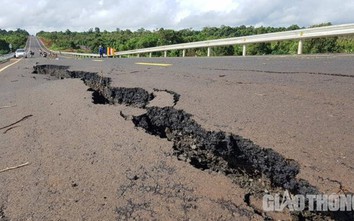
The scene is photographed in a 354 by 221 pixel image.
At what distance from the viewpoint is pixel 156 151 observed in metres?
2.73

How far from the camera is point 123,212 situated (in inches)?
73.2

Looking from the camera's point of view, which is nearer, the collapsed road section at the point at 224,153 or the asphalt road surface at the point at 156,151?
the asphalt road surface at the point at 156,151

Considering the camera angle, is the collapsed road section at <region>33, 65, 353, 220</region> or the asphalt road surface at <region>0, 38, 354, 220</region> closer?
the asphalt road surface at <region>0, 38, 354, 220</region>

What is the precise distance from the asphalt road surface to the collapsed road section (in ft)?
0.26

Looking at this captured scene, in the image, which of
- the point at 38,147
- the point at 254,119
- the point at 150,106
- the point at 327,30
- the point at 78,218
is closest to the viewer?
the point at 78,218

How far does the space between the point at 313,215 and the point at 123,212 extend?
1048mm

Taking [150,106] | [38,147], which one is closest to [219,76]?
[150,106]

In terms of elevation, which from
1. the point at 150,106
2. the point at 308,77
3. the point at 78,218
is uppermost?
the point at 308,77

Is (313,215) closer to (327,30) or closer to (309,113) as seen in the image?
(309,113)

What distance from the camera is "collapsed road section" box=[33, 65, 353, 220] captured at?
2148mm

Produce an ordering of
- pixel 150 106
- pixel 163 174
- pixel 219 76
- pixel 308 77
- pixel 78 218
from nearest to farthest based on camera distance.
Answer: pixel 78 218 → pixel 163 174 → pixel 150 106 → pixel 308 77 → pixel 219 76

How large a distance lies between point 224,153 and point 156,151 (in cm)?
57

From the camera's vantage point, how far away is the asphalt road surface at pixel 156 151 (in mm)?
1927

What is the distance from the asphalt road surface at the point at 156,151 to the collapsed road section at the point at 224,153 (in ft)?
A: 0.26
